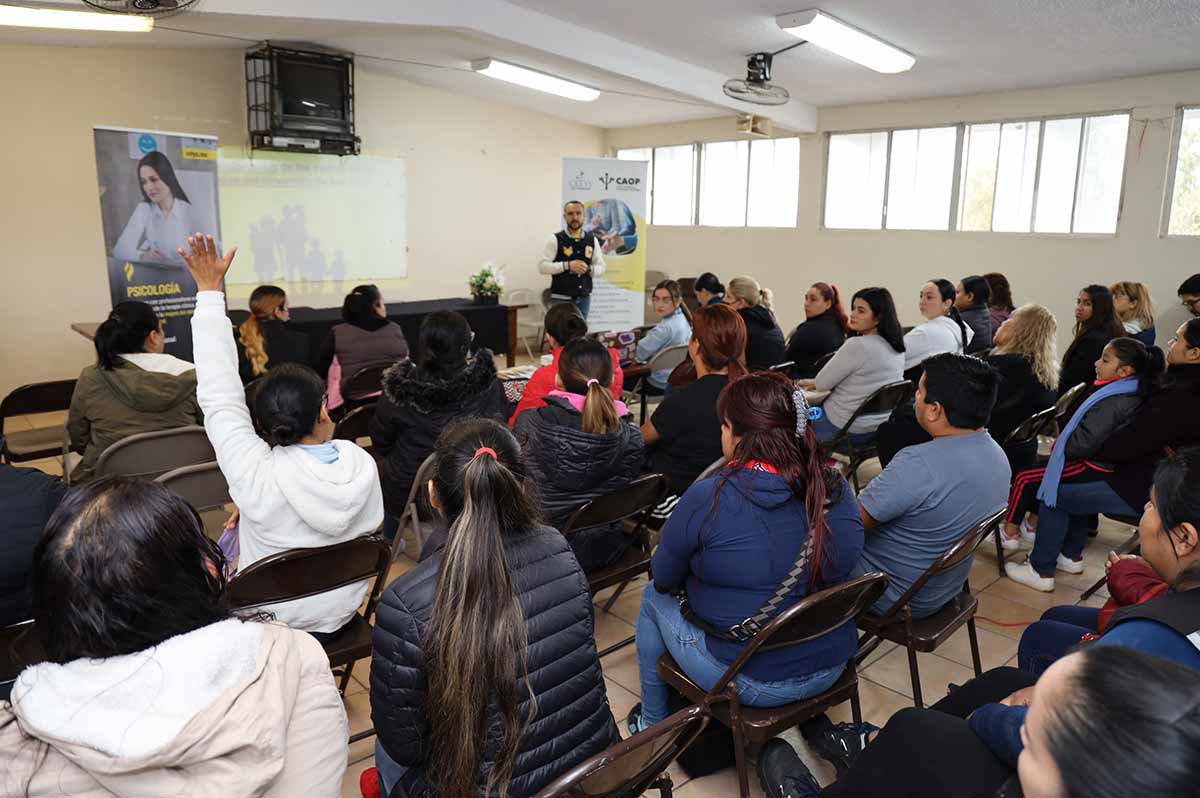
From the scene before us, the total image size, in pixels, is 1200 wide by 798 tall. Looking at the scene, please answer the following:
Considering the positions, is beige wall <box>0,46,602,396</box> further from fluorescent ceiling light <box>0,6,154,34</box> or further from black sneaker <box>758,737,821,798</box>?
black sneaker <box>758,737,821,798</box>

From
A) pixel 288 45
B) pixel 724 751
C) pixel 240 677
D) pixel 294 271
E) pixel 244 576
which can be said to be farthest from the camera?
pixel 294 271

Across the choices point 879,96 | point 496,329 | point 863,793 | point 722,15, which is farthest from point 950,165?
point 863,793

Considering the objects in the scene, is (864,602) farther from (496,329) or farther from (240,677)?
(496,329)

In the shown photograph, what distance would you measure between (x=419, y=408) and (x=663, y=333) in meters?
2.36

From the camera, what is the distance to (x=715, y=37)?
218 inches

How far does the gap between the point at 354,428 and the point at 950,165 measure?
6046 mm

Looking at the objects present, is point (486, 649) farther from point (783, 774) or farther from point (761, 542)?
point (783, 774)

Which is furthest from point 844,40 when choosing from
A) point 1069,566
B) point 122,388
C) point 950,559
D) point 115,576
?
point 115,576

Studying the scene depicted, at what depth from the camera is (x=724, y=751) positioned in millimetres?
2104

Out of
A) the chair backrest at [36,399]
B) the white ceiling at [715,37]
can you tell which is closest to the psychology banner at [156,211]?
the white ceiling at [715,37]

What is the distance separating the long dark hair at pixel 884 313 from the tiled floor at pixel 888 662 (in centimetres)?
113

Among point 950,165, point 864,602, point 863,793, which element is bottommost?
point 863,793

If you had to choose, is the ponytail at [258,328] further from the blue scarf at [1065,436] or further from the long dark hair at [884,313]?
the blue scarf at [1065,436]

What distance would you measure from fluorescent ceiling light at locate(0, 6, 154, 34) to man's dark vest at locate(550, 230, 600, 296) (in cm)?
322
